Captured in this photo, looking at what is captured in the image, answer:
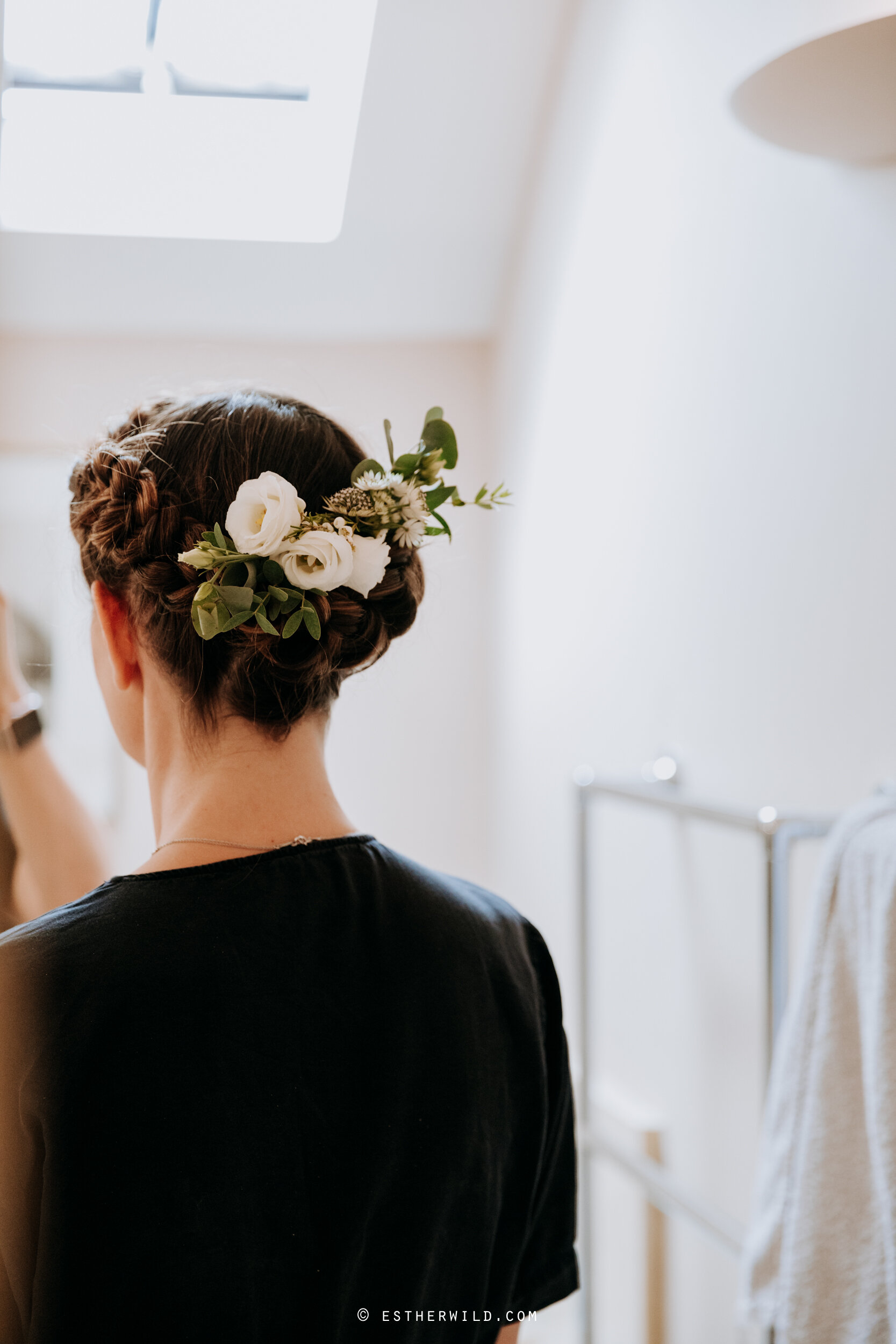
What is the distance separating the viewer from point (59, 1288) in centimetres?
41

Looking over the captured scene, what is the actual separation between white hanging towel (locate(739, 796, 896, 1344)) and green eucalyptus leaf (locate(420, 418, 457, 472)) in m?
0.41

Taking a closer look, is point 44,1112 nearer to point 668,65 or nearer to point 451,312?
point 668,65

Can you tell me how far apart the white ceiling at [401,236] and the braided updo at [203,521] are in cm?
A: 52

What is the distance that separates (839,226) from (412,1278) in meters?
→ 0.87

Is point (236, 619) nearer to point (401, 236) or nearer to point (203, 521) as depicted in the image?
point (203, 521)

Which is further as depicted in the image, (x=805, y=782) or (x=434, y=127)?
(x=434, y=127)

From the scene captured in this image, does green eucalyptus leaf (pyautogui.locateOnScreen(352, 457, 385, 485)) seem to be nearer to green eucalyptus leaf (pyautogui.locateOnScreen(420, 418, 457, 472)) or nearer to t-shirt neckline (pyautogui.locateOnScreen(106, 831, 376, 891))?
green eucalyptus leaf (pyautogui.locateOnScreen(420, 418, 457, 472))

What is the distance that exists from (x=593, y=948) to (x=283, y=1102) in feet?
3.46

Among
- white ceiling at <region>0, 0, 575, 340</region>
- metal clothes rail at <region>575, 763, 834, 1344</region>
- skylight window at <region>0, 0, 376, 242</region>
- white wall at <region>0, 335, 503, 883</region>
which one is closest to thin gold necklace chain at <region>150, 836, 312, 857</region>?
skylight window at <region>0, 0, 376, 242</region>

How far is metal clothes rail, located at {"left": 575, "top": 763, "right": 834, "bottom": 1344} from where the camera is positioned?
35.8 inches

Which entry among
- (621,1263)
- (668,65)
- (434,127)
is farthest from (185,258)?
(621,1263)

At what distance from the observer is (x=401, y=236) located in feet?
5.04

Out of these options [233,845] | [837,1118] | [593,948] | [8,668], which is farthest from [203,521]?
[593,948]

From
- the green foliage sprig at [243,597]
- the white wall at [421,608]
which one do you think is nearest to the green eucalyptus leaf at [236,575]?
the green foliage sprig at [243,597]
